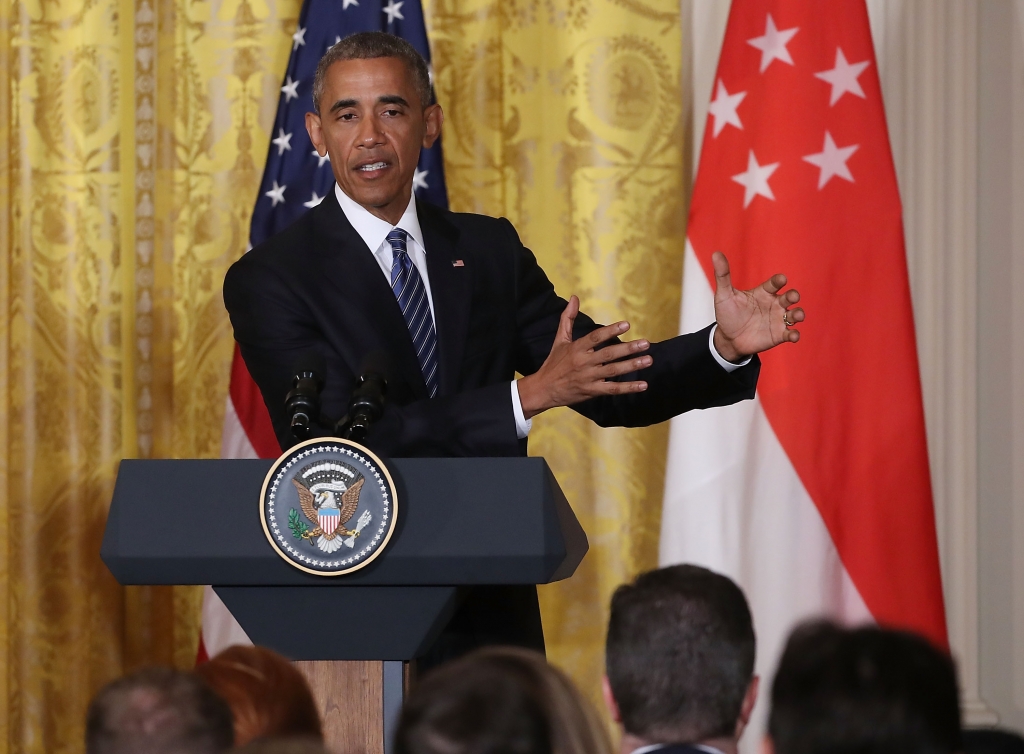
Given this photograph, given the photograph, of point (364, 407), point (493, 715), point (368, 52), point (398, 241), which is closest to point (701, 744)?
point (493, 715)

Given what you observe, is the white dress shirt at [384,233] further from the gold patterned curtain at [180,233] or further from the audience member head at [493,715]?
the gold patterned curtain at [180,233]

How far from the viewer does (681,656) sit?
157 cm

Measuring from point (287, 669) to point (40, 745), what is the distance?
3320 mm

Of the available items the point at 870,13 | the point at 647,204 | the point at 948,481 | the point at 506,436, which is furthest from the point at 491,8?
the point at 506,436

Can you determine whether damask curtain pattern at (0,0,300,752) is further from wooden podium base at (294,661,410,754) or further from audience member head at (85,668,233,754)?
audience member head at (85,668,233,754)

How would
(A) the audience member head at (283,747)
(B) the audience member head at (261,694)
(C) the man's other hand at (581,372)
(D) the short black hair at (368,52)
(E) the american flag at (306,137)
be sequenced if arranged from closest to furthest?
(A) the audience member head at (283,747), (B) the audience member head at (261,694), (C) the man's other hand at (581,372), (D) the short black hair at (368,52), (E) the american flag at (306,137)

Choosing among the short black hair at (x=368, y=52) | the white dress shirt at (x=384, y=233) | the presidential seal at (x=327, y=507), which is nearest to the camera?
the presidential seal at (x=327, y=507)

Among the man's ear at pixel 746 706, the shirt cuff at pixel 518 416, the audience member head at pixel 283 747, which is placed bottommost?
the man's ear at pixel 746 706

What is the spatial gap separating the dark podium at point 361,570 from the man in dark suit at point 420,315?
0.35 meters

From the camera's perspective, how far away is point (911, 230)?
425 centimetres

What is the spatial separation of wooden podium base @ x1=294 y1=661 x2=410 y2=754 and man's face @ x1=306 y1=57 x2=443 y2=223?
1.09 metres

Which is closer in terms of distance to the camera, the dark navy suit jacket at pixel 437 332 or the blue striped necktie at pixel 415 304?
the dark navy suit jacket at pixel 437 332

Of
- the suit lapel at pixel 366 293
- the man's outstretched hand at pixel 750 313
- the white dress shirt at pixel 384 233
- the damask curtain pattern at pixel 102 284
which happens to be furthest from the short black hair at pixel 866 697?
the damask curtain pattern at pixel 102 284

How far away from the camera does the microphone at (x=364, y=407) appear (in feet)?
6.40
